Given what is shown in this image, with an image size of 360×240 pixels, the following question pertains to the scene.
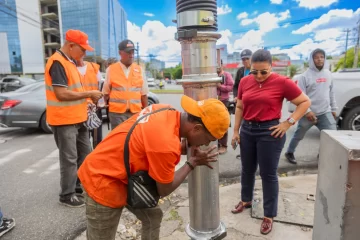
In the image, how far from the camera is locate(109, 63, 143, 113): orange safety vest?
391 cm

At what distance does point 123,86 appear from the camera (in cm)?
391

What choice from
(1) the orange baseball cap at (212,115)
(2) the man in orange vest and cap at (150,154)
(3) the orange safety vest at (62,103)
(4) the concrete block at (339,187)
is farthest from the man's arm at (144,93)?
(4) the concrete block at (339,187)

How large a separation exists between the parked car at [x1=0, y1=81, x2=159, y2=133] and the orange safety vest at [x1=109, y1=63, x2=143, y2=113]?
3.69 meters

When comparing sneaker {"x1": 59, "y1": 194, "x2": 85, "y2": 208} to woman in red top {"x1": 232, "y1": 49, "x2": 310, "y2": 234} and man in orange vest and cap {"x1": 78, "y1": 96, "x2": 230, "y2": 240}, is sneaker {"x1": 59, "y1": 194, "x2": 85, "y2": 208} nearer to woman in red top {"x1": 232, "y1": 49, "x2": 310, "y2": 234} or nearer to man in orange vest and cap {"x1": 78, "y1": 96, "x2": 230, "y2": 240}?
man in orange vest and cap {"x1": 78, "y1": 96, "x2": 230, "y2": 240}

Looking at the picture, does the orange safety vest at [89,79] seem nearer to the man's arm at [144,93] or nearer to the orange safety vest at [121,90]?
the orange safety vest at [121,90]

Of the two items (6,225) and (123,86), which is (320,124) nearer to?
(123,86)

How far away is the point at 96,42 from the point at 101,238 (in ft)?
158

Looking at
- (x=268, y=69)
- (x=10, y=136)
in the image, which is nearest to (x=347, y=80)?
(x=268, y=69)

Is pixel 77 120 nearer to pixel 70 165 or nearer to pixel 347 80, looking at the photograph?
pixel 70 165

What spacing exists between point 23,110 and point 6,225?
15.1ft

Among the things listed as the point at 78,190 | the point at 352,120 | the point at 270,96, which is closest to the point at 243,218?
the point at 270,96

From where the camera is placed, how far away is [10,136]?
696cm

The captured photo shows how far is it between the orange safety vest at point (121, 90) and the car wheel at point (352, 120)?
14.0 feet

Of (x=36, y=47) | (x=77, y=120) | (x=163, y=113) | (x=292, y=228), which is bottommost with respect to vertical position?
(x=292, y=228)
